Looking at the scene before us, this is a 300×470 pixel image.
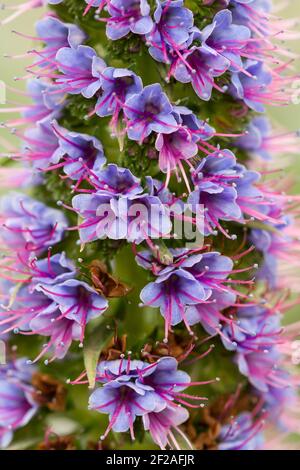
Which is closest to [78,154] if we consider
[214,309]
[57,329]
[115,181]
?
[115,181]

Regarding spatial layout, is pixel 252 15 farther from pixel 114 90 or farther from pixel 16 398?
pixel 16 398

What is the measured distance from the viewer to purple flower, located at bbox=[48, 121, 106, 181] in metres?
2.90

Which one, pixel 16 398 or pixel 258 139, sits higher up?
pixel 258 139

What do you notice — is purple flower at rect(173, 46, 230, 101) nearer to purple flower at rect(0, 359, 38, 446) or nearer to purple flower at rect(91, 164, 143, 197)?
purple flower at rect(91, 164, 143, 197)

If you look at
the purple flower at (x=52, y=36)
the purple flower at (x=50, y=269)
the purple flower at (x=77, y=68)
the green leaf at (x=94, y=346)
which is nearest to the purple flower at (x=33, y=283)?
the purple flower at (x=50, y=269)

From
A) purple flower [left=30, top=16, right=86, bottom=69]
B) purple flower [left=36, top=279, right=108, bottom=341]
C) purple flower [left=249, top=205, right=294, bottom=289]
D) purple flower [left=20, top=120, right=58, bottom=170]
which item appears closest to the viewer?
purple flower [left=36, top=279, right=108, bottom=341]

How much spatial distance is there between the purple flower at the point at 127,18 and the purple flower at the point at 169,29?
0.04 metres

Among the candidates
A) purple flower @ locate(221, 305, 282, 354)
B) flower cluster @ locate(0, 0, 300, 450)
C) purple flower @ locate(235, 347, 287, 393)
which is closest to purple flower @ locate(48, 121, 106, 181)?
flower cluster @ locate(0, 0, 300, 450)

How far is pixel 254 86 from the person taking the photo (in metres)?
3.09

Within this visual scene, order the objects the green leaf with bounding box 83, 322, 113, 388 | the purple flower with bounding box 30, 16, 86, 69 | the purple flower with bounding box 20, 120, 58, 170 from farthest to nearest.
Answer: the purple flower with bounding box 20, 120, 58, 170
the purple flower with bounding box 30, 16, 86, 69
the green leaf with bounding box 83, 322, 113, 388

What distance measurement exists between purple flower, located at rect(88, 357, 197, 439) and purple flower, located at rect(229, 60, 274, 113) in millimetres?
1032

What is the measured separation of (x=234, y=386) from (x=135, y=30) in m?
1.51

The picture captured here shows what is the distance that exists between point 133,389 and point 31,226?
0.78 metres

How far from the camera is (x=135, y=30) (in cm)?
279
